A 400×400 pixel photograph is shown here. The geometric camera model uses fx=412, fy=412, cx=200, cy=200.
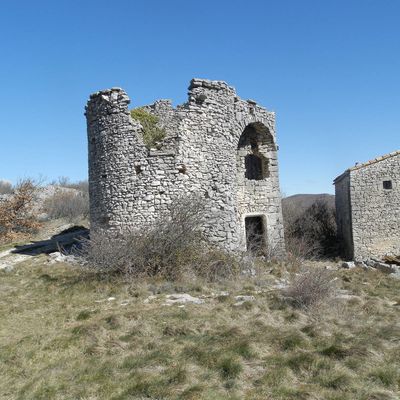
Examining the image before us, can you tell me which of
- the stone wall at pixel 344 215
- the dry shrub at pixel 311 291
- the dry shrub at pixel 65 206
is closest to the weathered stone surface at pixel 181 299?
the dry shrub at pixel 311 291

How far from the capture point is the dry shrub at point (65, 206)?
3224cm

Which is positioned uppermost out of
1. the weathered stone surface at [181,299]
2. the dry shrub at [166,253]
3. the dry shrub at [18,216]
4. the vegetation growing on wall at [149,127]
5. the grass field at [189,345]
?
the vegetation growing on wall at [149,127]

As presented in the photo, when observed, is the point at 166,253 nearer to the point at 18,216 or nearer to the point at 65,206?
the point at 18,216

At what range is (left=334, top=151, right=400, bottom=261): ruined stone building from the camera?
54.0 feet

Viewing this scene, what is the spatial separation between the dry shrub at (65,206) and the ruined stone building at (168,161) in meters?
19.9

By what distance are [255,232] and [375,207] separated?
5388 millimetres

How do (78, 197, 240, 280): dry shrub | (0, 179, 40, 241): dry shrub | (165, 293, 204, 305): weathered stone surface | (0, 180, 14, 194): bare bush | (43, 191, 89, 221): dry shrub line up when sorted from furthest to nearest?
(0, 180, 14, 194): bare bush < (43, 191, 89, 221): dry shrub < (0, 179, 40, 241): dry shrub < (78, 197, 240, 280): dry shrub < (165, 293, 204, 305): weathered stone surface

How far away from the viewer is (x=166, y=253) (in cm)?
994

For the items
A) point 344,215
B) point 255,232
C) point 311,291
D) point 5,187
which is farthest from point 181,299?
point 5,187

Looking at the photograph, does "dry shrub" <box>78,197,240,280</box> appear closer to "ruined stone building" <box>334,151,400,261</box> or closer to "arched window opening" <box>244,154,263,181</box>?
"arched window opening" <box>244,154,263,181</box>

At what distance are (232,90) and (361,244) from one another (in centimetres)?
838

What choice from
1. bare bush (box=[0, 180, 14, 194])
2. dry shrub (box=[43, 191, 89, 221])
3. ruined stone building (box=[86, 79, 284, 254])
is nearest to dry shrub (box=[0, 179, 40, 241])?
dry shrub (box=[43, 191, 89, 221])

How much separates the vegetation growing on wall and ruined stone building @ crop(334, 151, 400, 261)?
857 centimetres

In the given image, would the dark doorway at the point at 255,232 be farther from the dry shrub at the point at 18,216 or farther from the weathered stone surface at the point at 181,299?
the dry shrub at the point at 18,216
